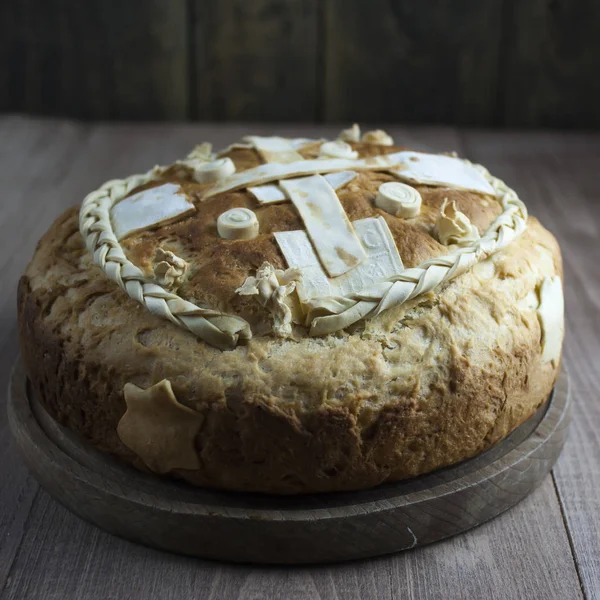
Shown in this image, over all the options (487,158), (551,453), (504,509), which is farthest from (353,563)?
(487,158)

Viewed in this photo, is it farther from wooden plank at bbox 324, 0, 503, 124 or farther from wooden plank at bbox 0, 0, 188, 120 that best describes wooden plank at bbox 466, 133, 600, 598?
wooden plank at bbox 0, 0, 188, 120

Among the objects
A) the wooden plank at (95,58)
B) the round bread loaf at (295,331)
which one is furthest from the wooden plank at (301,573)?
the wooden plank at (95,58)

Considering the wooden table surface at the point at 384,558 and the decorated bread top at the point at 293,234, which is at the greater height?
the decorated bread top at the point at 293,234

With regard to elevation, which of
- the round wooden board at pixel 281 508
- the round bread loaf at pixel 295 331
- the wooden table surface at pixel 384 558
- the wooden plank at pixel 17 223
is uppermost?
the round bread loaf at pixel 295 331

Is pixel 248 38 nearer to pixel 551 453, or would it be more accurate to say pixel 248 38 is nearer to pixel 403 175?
pixel 403 175

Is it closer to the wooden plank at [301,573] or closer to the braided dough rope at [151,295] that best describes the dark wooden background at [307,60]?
the braided dough rope at [151,295]

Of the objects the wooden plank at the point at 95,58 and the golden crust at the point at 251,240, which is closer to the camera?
the golden crust at the point at 251,240
